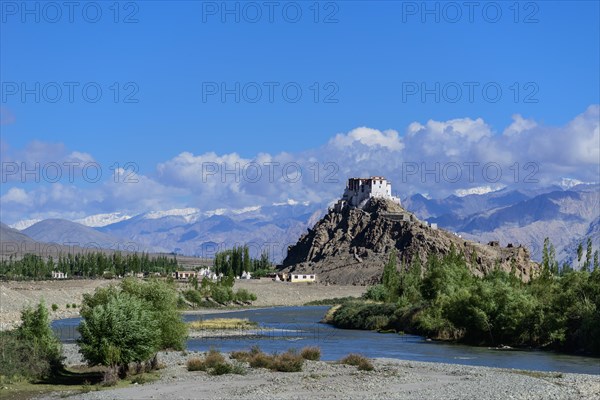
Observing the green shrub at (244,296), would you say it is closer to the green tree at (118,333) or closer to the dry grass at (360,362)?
the dry grass at (360,362)

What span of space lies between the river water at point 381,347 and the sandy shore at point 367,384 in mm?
8145

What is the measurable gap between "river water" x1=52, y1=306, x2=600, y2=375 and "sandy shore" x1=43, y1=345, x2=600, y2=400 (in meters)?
8.15

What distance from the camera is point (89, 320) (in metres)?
54.2

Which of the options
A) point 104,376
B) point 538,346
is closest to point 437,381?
point 104,376

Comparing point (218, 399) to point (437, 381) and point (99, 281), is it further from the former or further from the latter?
point (99, 281)

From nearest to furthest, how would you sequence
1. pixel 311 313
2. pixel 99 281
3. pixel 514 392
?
pixel 514 392, pixel 311 313, pixel 99 281

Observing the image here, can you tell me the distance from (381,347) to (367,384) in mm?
32430

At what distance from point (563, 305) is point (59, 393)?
175 ft

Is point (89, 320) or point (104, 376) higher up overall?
point (89, 320)

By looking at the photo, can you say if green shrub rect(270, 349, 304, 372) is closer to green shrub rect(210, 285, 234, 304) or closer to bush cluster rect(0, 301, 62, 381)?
A: bush cluster rect(0, 301, 62, 381)

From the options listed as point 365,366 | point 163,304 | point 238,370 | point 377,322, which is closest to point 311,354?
point 365,366

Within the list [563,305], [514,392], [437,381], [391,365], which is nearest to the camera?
[514,392]

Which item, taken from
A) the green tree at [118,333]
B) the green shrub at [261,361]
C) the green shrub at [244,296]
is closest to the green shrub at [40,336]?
the green tree at [118,333]

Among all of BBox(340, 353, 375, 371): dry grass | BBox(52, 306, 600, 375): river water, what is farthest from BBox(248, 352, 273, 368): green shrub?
BBox(52, 306, 600, 375): river water
